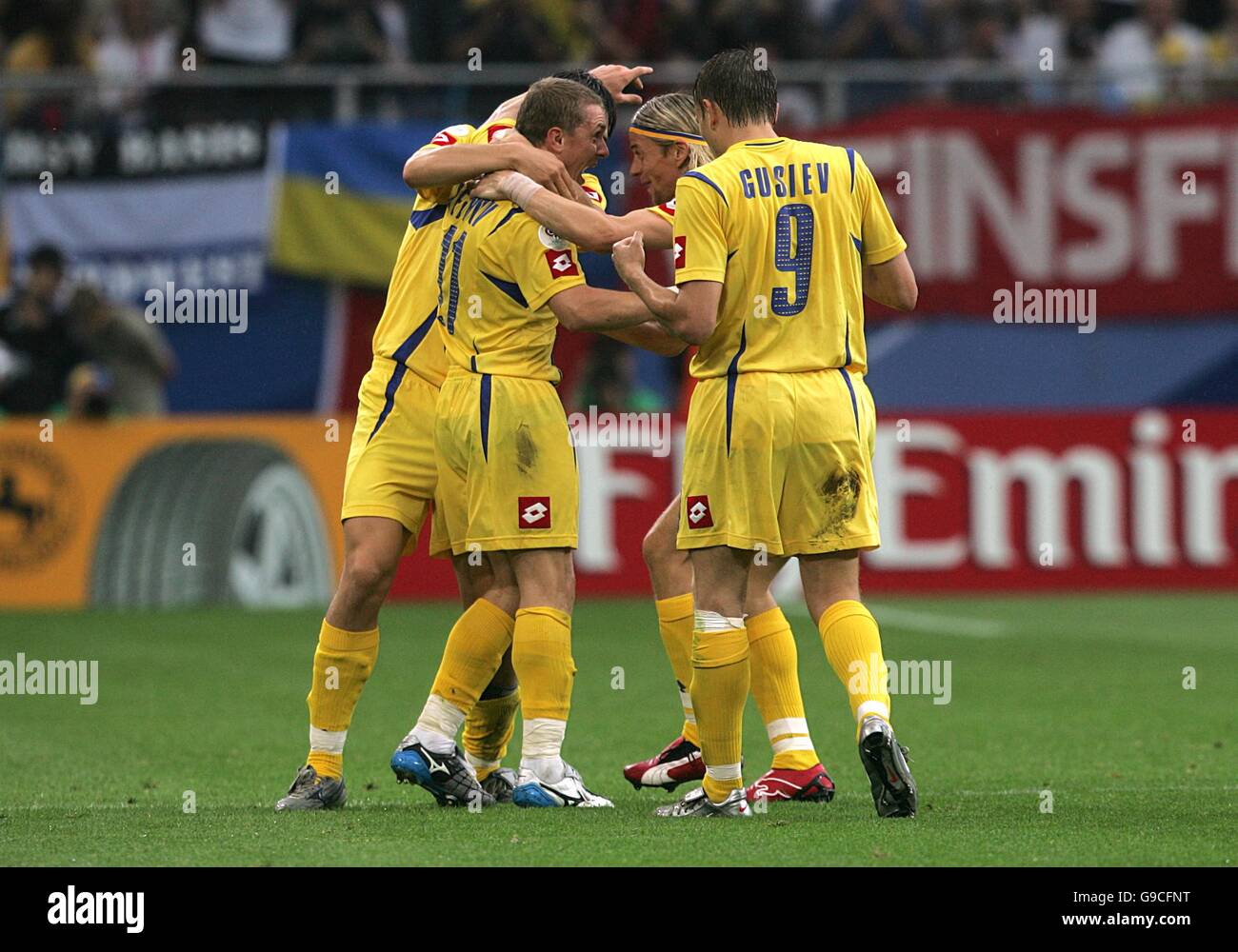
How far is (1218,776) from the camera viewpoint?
758 centimetres

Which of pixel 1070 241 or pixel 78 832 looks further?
pixel 1070 241

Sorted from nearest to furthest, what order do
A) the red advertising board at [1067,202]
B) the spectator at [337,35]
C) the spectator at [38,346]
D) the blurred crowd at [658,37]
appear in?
1. the spectator at [38,346]
2. the red advertising board at [1067,202]
3. the blurred crowd at [658,37]
4. the spectator at [337,35]

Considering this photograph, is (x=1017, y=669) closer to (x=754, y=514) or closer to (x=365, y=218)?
(x=754, y=514)

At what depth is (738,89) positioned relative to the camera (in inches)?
258

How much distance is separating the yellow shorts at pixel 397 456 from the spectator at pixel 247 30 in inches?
440

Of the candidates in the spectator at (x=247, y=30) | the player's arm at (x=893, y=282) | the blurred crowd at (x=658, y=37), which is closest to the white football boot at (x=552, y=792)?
the player's arm at (x=893, y=282)

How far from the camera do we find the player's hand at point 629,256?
6480 mm

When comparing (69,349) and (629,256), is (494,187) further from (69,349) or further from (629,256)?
(69,349)

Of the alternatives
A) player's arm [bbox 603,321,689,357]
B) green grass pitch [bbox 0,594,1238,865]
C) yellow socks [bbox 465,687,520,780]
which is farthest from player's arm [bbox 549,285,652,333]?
green grass pitch [bbox 0,594,1238,865]

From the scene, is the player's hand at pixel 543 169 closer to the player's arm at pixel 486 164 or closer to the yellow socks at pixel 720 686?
the player's arm at pixel 486 164

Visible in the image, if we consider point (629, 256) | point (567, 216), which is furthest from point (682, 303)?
point (567, 216)

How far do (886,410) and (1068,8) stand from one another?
477 centimetres
